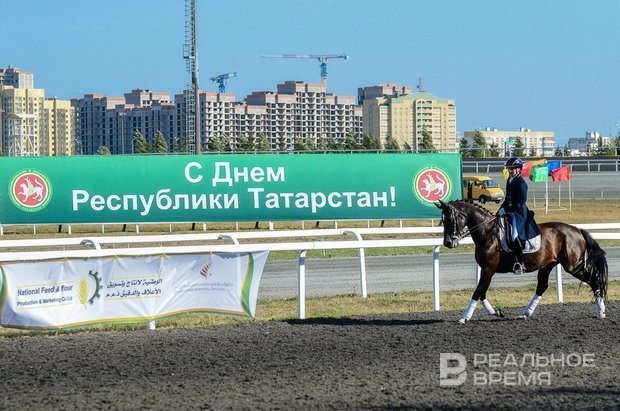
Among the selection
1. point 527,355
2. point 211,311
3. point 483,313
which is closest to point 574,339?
point 527,355

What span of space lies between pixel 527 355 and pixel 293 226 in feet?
79.2

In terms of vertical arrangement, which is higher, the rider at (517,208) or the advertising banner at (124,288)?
the rider at (517,208)

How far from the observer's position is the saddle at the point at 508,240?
40.8ft

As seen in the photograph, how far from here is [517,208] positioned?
41.4 feet

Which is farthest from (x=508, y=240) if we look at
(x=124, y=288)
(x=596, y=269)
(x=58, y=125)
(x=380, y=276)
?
(x=58, y=125)

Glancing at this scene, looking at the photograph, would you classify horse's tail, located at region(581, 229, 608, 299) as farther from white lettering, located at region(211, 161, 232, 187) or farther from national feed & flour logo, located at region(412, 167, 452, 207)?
white lettering, located at region(211, 161, 232, 187)

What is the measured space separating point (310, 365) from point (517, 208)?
14.2ft

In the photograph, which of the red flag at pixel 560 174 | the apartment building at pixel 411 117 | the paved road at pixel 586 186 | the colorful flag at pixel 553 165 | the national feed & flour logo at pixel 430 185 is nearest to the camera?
the national feed & flour logo at pixel 430 185

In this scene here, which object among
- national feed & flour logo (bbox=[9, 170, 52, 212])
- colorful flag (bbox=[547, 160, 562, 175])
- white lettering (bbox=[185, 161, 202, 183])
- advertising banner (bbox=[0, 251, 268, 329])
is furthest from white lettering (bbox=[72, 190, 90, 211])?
colorful flag (bbox=[547, 160, 562, 175])

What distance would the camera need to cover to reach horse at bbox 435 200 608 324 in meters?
12.5

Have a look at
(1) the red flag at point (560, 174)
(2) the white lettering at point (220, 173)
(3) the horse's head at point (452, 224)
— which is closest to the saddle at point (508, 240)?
(3) the horse's head at point (452, 224)

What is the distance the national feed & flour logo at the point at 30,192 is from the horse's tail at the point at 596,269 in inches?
815

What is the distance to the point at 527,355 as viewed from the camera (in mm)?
10094

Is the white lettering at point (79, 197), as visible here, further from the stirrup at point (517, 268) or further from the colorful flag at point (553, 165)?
the colorful flag at point (553, 165)
